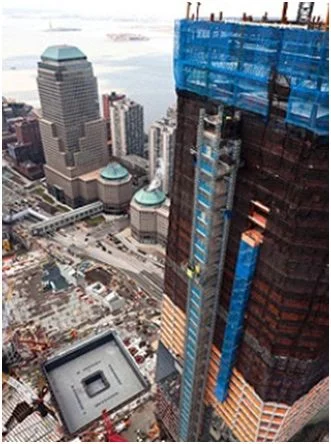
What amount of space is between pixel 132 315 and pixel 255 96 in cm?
8303

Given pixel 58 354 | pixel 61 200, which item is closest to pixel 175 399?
pixel 58 354

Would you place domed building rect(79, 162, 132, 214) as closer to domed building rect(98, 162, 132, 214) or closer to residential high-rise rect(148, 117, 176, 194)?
domed building rect(98, 162, 132, 214)

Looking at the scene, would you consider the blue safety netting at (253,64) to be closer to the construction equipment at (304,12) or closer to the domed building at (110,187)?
the construction equipment at (304,12)

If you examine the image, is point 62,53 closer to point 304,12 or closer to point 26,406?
point 26,406

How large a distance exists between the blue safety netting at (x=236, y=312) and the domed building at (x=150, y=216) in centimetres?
8363

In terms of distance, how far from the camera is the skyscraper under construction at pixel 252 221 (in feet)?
88.8

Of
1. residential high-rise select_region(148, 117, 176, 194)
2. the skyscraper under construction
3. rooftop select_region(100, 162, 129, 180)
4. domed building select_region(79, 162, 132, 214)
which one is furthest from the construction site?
the skyscraper under construction

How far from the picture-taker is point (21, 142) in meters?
186

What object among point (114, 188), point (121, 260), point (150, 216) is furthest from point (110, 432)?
point (114, 188)

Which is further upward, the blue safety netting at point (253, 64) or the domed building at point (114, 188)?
the blue safety netting at point (253, 64)

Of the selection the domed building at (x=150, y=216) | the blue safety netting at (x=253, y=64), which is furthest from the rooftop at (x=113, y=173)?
the blue safety netting at (x=253, y=64)

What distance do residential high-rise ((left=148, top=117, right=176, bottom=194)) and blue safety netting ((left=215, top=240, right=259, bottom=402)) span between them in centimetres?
10043

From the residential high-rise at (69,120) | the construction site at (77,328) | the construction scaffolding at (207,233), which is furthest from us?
the residential high-rise at (69,120)

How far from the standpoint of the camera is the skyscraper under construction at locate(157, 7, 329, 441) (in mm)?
27062
